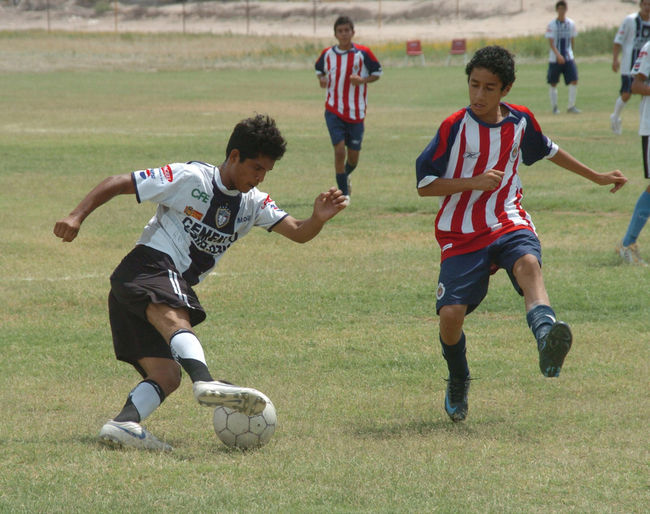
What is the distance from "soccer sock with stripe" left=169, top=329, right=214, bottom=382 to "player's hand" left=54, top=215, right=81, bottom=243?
645 millimetres

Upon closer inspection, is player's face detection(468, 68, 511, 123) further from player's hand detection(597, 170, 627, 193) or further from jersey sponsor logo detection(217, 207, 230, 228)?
jersey sponsor logo detection(217, 207, 230, 228)

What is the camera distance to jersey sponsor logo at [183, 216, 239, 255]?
476cm

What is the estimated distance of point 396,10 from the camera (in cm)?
7781

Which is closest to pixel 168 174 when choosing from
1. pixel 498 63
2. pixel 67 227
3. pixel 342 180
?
pixel 67 227

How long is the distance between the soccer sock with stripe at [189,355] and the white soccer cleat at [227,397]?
0.41ft

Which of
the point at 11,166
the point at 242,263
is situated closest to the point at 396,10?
the point at 11,166

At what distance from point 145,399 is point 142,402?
0.07 ft

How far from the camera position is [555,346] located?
4.31 m

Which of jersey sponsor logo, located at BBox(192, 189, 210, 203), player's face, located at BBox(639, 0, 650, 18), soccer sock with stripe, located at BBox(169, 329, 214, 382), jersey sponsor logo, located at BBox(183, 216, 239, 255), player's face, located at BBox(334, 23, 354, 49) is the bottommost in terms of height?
soccer sock with stripe, located at BBox(169, 329, 214, 382)

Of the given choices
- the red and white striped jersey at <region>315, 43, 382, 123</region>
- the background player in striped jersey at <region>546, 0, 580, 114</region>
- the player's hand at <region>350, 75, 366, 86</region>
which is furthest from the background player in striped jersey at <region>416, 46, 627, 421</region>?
the background player in striped jersey at <region>546, 0, 580, 114</region>

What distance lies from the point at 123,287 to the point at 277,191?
8.51m

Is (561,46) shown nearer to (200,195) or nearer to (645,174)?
(645,174)

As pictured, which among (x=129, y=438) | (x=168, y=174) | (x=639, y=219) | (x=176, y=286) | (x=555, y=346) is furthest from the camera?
(x=639, y=219)

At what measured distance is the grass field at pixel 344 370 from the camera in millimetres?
4027
